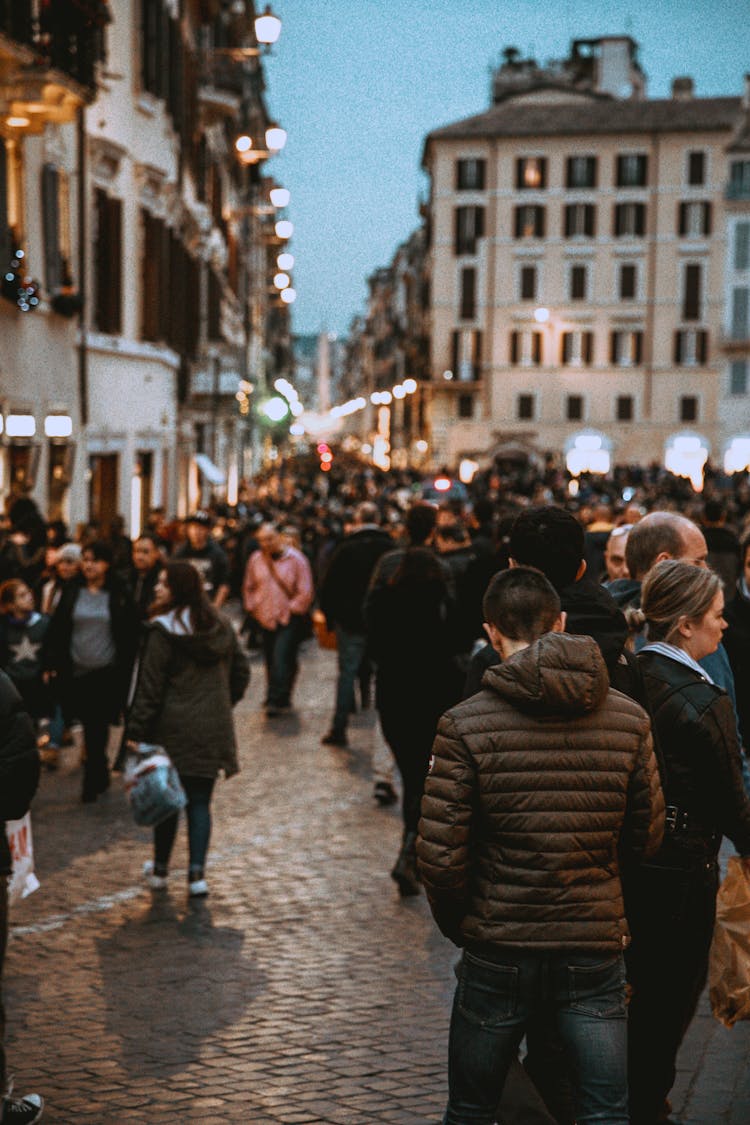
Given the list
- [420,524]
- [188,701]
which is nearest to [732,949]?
[188,701]

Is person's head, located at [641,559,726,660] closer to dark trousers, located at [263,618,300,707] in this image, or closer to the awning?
dark trousers, located at [263,618,300,707]

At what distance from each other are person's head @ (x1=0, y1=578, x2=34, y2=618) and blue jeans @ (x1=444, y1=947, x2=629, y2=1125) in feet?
22.4

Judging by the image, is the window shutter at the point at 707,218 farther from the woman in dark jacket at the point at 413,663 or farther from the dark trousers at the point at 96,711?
the woman in dark jacket at the point at 413,663

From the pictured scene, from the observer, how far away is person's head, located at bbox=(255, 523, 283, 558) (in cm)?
1456

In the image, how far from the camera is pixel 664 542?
5777 mm

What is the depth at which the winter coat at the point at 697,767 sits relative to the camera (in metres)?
4.56

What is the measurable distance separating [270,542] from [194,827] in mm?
6426

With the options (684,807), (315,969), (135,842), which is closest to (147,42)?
(135,842)

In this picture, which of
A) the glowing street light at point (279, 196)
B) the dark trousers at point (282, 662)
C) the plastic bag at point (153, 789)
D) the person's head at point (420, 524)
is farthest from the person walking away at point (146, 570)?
the glowing street light at point (279, 196)

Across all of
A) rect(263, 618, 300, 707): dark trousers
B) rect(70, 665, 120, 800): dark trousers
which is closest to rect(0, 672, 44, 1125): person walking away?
rect(70, 665, 120, 800): dark trousers

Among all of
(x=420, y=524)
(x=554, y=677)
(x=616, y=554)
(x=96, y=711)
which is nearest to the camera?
(x=554, y=677)

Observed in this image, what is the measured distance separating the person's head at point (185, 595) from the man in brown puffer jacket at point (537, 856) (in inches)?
179

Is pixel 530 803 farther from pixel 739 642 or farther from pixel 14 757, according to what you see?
pixel 739 642

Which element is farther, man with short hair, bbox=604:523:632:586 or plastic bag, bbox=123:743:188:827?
plastic bag, bbox=123:743:188:827
